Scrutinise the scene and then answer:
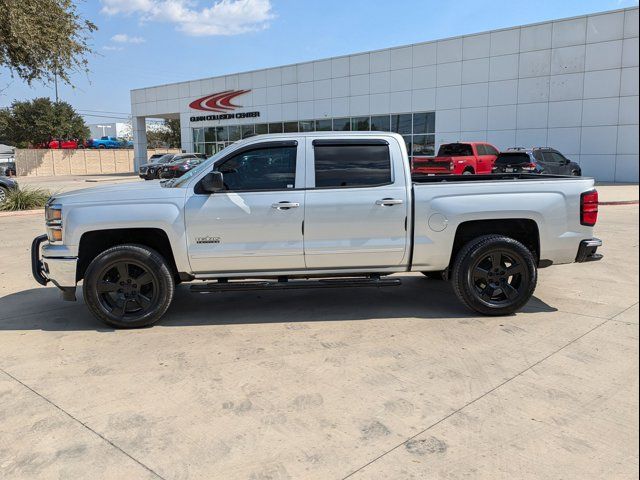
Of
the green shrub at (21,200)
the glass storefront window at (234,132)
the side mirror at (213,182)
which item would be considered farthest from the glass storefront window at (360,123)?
the side mirror at (213,182)

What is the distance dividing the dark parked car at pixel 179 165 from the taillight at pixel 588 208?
2171 centimetres

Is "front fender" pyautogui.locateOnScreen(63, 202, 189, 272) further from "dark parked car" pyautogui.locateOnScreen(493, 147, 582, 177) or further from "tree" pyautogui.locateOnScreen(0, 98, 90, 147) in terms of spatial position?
"tree" pyautogui.locateOnScreen(0, 98, 90, 147)

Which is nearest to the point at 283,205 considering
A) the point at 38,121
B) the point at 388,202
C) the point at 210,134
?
the point at 388,202

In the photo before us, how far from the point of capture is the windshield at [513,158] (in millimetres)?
18766

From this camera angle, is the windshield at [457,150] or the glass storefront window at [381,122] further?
the glass storefront window at [381,122]

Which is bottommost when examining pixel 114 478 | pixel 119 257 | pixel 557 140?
pixel 114 478

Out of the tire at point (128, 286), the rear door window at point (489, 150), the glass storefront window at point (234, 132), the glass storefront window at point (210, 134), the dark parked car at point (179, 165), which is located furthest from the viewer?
the glass storefront window at point (210, 134)

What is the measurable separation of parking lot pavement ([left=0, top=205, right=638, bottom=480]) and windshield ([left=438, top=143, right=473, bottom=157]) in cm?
1502

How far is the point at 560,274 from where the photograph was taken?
7391mm

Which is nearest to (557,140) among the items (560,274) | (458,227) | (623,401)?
(560,274)

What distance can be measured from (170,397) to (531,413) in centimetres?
256

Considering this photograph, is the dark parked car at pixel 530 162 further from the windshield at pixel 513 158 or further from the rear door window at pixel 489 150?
the rear door window at pixel 489 150

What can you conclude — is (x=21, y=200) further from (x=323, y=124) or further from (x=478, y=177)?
(x=323, y=124)

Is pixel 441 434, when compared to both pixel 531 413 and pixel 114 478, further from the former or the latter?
pixel 114 478
